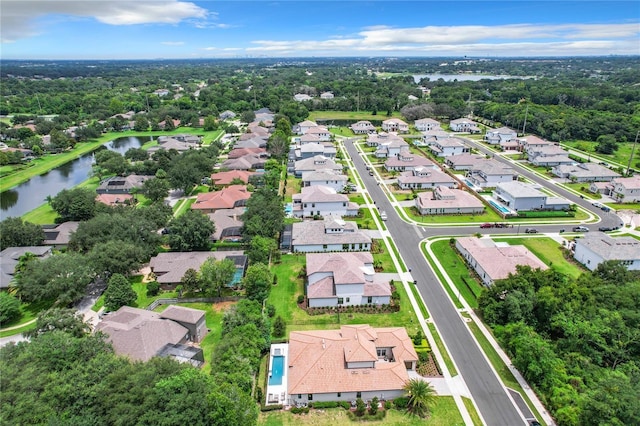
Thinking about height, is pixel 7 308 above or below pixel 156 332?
above

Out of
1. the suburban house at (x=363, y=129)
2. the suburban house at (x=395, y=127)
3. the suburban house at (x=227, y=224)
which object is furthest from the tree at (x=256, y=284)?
the suburban house at (x=395, y=127)

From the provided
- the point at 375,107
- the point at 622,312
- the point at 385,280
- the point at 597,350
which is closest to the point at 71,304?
the point at 385,280

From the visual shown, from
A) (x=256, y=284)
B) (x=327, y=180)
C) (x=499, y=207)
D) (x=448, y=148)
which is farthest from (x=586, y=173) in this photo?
(x=256, y=284)

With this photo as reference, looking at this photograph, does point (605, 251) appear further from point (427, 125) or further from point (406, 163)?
point (427, 125)

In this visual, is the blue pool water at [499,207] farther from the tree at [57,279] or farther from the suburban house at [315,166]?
the tree at [57,279]

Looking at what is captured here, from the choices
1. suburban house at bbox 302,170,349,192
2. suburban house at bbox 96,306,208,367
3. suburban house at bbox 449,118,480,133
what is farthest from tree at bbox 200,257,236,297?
suburban house at bbox 449,118,480,133

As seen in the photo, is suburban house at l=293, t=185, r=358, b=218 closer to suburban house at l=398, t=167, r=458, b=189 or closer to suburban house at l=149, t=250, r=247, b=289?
suburban house at l=398, t=167, r=458, b=189

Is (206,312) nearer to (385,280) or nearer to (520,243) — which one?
(385,280)
